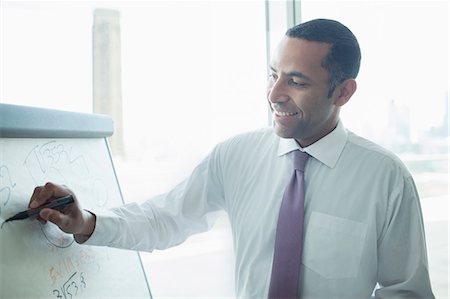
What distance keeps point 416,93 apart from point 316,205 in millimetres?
714

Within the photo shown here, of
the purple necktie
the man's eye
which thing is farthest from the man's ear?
the purple necktie

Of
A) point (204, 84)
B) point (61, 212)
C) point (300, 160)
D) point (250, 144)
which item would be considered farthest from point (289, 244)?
point (204, 84)

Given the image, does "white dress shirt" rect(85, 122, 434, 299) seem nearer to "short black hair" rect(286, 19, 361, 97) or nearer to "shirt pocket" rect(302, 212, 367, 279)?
"shirt pocket" rect(302, 212, 367, 279)

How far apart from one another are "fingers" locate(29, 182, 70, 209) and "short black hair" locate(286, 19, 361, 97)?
671 mm

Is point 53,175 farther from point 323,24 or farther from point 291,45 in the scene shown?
point 323,24

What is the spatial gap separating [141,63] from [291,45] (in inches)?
34.5

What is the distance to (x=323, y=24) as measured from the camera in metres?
1.09

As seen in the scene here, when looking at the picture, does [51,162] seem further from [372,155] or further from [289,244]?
[372,155]

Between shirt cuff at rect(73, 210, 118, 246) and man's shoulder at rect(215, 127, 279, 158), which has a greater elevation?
man's shoulder at rect(215, 127, 279, 158)

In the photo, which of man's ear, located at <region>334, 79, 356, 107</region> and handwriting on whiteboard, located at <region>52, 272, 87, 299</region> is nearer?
handwriting on whiteboard, located at <region>52, 272, 87, 299</region>

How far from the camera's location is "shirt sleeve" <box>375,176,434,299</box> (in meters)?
1.00

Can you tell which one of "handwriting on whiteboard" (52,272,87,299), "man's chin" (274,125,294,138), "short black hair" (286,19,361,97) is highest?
"short black hair" (286,19,361,97)

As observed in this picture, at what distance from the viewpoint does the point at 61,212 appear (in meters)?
0.89

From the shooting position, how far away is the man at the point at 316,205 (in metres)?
1.02
